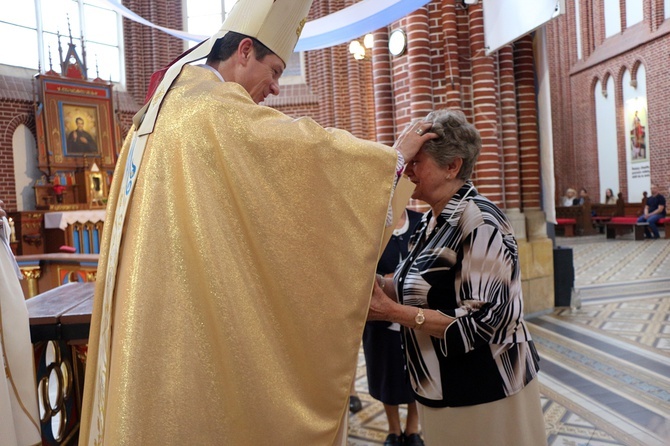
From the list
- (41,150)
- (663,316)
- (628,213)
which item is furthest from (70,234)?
(628,213)

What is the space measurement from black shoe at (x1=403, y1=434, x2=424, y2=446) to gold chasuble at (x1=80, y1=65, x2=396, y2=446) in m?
1.92

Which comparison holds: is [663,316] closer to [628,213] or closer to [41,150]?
[628,213]

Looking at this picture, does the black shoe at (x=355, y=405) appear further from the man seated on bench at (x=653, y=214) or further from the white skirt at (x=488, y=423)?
the man seated on bench at (x=653, y=214)

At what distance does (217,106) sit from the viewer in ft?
4.84

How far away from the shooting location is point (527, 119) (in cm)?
654

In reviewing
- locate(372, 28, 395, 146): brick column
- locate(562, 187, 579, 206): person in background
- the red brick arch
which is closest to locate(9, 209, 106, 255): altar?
the red brick arch

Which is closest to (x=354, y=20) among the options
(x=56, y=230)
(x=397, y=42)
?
(x=397, y=42)

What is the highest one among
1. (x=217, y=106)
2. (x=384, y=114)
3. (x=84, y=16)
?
(x=84, y=16)

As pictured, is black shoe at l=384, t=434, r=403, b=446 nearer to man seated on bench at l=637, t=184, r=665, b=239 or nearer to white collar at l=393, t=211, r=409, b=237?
white collar at l=393, t=211, r=409, b=237

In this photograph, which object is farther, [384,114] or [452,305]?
[384,114]

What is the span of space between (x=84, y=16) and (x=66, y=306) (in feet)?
47.8

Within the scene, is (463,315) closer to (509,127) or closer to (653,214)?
(509,127)

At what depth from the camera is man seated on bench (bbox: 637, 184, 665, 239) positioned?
1407 centimetres

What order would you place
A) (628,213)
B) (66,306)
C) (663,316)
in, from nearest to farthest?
(66,306)
(663,316)
(628,213)
